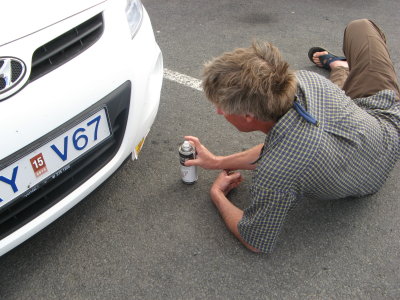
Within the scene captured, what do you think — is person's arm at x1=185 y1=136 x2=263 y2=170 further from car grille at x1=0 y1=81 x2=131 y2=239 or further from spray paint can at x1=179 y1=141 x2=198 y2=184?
car grille at x1=0 y1=81 x2=131 y2=239

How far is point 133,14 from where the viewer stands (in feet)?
6.06

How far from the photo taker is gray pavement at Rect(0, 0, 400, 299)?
169cm

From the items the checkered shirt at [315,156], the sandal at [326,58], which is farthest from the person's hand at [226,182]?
the sandal at [326,58]

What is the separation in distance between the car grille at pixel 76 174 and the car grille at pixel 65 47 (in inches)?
7.6

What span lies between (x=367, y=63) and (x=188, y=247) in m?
1.38

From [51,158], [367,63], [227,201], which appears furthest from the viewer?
[367,63]

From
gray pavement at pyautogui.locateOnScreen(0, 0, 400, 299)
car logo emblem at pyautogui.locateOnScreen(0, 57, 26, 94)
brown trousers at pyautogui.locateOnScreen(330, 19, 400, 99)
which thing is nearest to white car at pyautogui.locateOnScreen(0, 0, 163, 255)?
car logo emblem at pyautogui.locateOnScreen(0, 57, 26, 94)

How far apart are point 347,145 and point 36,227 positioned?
4.05 ft

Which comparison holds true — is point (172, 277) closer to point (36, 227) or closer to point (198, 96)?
point (36, 227)

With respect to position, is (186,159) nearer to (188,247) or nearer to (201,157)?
(201,157)

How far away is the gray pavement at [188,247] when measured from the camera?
66.6 inches

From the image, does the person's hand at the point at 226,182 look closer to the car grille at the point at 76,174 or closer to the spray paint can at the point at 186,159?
the spray paint can at the point at 186,159

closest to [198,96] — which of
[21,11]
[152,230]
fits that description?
[152,230]

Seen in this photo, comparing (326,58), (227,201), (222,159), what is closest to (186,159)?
(222,159)
